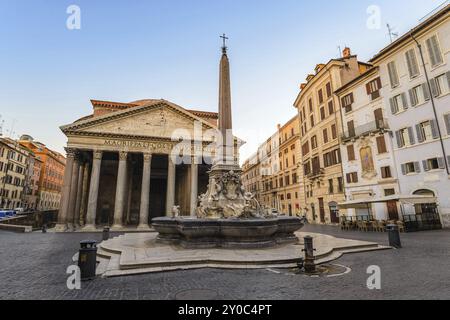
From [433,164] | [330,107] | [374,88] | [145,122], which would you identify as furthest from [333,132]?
[145,122]

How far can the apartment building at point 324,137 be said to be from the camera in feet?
84.5

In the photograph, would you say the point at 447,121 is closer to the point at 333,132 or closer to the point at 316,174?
the point at 333,132

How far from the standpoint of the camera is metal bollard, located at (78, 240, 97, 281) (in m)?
5.37

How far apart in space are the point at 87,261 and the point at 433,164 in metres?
21.8

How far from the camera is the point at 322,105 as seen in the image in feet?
92.2

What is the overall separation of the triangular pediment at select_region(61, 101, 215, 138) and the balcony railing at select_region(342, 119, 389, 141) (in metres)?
14.2

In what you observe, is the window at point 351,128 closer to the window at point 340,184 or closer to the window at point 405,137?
the window at point 405,137

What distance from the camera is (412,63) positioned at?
19.0 metres

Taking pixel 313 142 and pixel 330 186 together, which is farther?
pixel 313 142

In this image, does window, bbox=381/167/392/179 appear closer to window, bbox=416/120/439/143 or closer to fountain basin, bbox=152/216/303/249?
window, bbox=416/120/439/143

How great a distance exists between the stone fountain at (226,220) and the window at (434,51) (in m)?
16.1
